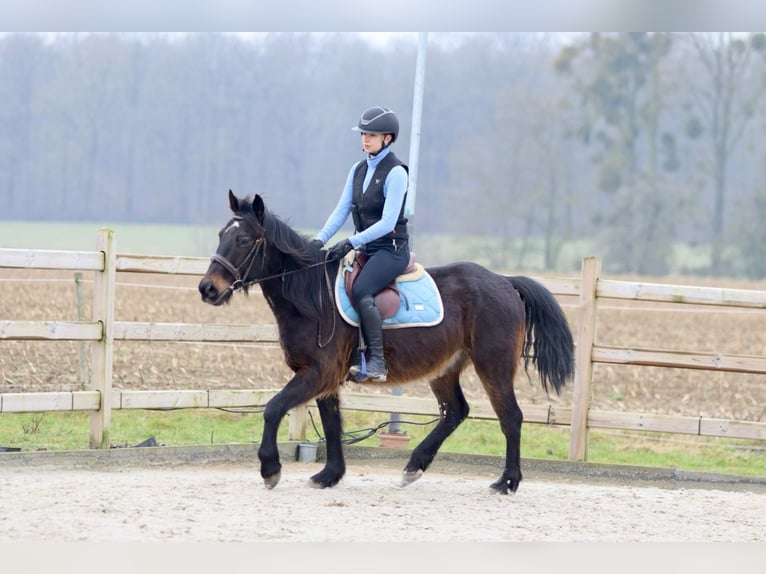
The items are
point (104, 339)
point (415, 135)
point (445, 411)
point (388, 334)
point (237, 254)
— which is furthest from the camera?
point (415, 135)

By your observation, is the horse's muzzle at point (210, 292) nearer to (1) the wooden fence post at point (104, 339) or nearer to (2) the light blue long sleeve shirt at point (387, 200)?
(2) the light blue long sleeve shirt at point (387, 200)

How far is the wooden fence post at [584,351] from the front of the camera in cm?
770

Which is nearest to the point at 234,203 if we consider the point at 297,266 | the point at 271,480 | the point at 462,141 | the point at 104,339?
the point at 297,266

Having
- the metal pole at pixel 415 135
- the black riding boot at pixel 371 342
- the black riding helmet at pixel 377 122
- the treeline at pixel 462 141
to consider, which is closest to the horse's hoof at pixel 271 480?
the black riding boot at pixel 371 342

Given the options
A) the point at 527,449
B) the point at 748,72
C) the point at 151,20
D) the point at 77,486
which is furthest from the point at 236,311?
the point at 748,72

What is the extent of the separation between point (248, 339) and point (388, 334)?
6.03 ft

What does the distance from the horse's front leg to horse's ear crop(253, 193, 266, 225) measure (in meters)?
1.01

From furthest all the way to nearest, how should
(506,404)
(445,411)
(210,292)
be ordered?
(445,411) → (506,404) → (210,292)

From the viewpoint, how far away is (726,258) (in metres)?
51.5

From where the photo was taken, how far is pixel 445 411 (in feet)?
22.4

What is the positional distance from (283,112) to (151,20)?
159 ft

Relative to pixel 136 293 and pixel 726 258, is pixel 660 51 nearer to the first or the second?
pixel 726 258

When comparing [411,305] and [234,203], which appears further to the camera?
[411,305]

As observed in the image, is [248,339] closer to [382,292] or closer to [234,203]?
[382,292]
